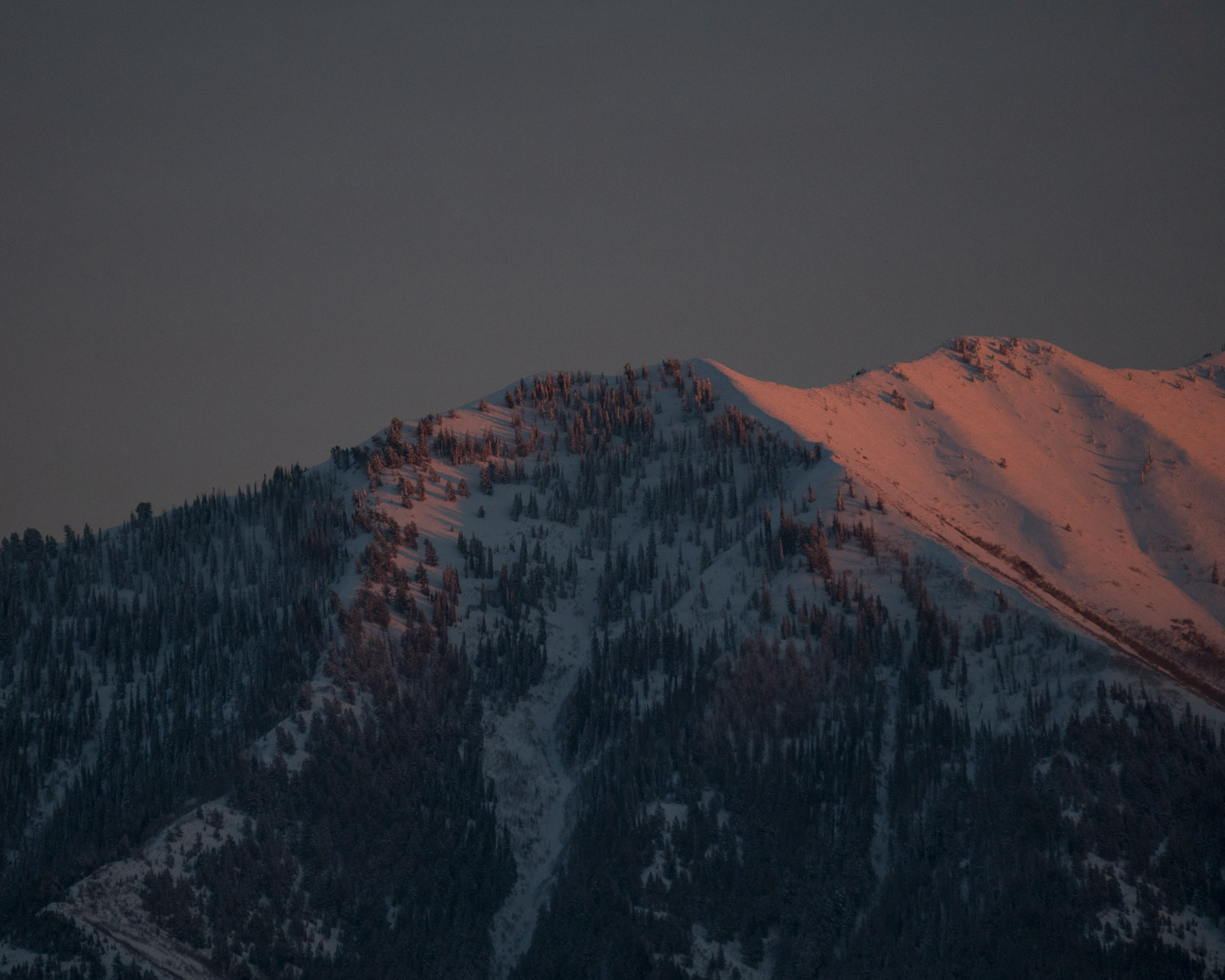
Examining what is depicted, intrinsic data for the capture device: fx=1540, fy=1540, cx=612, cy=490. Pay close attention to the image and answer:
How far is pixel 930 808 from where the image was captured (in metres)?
195

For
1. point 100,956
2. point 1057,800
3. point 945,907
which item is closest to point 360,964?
point 100,956

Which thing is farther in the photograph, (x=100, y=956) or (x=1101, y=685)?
(x=1101, y=685)

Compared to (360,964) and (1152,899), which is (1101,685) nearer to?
(1152,899)

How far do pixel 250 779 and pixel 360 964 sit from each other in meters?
27.6

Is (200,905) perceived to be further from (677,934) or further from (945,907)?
(945,907)

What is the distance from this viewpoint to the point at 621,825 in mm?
199000

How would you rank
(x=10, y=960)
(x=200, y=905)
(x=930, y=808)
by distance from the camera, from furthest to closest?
A: (x=930, y=808), (x=200, y=905), (x=10, y=960)

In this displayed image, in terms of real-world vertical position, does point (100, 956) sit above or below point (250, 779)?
below

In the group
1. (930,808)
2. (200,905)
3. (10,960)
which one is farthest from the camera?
(930,808)

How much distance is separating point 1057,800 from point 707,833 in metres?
43.4

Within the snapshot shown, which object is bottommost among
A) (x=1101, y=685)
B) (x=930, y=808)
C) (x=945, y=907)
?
(x=945, y=907)

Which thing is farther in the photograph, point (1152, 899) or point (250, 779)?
point (250, 779)

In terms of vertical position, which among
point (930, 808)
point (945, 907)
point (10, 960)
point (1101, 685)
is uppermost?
point (1101, 685)

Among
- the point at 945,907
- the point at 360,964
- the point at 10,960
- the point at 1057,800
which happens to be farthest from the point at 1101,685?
the point at 10,960
